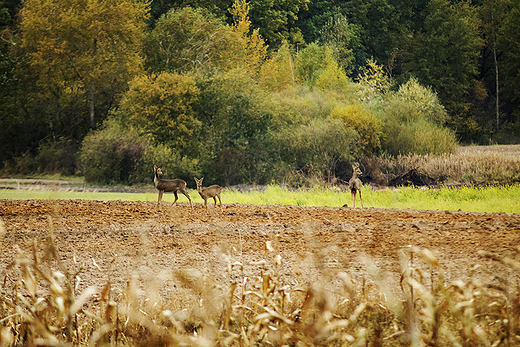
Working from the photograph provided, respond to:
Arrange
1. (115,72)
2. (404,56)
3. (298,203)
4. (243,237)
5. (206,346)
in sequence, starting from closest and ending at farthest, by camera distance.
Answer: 1. (206,346)
2. (243,237)
3. (298,203)
4. (115,72)
5. (404,56)

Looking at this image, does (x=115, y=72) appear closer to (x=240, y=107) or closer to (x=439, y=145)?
(x=240, y=107)

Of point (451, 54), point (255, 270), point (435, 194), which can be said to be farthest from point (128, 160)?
point (451, 54)

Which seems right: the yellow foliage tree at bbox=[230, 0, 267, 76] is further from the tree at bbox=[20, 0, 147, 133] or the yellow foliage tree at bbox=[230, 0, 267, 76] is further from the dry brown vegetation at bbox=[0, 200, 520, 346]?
the dry brown vegetation at bbox=[0, 200, 520, 346]

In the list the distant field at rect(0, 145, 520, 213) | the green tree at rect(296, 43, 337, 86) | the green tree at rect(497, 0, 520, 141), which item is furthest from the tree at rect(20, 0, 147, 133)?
the green tree at rect(497, 0, 520, 141)

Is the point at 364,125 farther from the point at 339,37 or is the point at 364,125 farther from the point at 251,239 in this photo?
the point at 339,37

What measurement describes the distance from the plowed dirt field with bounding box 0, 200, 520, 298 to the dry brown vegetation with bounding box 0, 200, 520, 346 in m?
0.03

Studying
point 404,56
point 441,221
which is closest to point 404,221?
point 441,221

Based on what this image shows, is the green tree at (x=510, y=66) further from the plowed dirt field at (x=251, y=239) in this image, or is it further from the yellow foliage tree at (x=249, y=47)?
the plowed dirt field at (x=251, y=239)

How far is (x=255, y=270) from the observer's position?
5.91 m

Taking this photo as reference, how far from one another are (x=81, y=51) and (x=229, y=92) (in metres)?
11.5

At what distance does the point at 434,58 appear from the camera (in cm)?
4284

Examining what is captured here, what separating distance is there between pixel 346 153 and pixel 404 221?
1234cm

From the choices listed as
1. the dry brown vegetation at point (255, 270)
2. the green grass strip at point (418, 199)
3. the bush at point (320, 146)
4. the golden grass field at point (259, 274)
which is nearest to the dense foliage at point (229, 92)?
the bush at point (320, 146)

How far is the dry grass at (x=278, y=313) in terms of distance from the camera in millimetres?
1898
